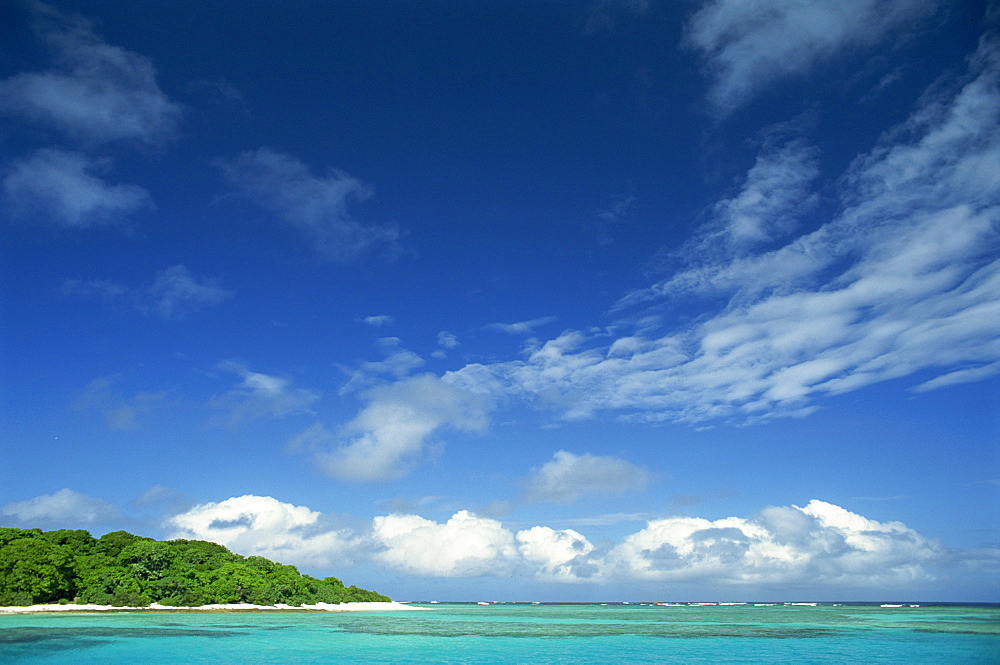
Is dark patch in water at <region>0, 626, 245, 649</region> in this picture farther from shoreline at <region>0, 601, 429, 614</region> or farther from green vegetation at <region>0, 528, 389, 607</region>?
green vegetation at <region>0, 528, 389, 607</region>

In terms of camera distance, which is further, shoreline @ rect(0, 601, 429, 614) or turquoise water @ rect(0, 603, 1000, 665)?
shoreline @ rect(0, 601, 429, 614)

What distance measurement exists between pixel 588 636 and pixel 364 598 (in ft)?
328

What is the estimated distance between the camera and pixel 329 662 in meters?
39.3

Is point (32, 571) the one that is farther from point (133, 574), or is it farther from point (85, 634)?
point (85, 634)

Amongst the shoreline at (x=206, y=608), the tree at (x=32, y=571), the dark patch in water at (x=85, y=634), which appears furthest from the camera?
the shoreline at (x=206, y=608)

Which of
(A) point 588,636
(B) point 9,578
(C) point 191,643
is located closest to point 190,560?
(B) point 9,578

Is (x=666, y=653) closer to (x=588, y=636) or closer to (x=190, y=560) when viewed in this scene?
(x=588, y=636)

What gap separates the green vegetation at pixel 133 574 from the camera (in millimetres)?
72812

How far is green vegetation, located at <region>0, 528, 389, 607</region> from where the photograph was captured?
72812 millimetres

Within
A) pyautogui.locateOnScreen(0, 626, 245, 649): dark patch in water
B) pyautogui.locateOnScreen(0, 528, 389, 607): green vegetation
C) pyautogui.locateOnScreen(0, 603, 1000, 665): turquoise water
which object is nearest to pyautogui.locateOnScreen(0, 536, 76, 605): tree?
pyautogui.locateOnScreen(0, 528, 389, 607): green vegetation

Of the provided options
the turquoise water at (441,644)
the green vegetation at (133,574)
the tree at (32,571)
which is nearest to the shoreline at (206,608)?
the green vegetation at (133,574)

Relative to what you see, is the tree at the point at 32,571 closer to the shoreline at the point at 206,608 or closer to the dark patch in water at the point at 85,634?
the shoreline at the point at 206,608

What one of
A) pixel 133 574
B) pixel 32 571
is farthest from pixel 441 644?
pixel 133 574

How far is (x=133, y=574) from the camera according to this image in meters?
87.6
